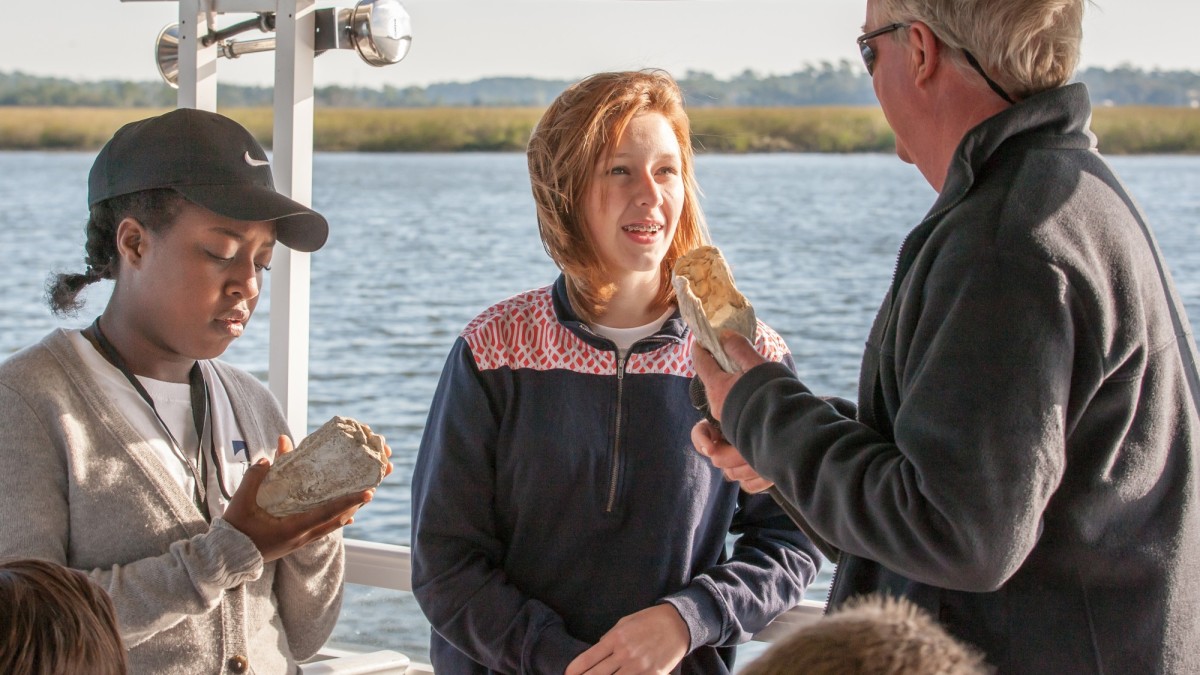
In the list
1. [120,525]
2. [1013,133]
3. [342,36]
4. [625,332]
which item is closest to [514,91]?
[342,36]

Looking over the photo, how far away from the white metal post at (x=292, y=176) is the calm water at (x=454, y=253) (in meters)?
3.93

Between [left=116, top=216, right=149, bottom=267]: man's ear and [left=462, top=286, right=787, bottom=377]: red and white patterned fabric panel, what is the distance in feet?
1.77

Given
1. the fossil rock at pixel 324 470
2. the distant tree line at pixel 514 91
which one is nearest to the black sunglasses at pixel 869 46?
the fossil rock at pixel 324 470

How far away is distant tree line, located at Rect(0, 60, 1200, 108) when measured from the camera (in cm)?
1831

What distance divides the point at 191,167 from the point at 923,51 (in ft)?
3.77

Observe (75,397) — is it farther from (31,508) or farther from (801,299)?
(801,299)

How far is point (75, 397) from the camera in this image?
181 centimetres

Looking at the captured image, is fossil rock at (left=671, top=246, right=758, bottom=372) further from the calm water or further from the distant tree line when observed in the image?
the distant tree line

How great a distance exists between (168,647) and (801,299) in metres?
17.8

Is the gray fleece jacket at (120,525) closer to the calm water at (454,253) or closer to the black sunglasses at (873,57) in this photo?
the black sunglasses at (873,57)

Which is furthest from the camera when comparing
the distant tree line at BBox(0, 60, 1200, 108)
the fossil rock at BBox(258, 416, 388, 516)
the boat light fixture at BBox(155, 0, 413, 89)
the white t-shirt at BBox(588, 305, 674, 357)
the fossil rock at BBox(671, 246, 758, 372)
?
the distant tree line at BBox(0, 60, 1200, 108)

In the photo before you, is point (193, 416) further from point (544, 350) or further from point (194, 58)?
point (194, 58)

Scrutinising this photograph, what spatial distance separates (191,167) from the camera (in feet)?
6.31

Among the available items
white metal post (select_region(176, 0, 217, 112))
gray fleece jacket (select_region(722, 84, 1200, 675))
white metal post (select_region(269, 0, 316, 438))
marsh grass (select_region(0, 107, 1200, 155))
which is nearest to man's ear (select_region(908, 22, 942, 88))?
gray fleece jacket (select_region(722, 84, 1200, 675))
